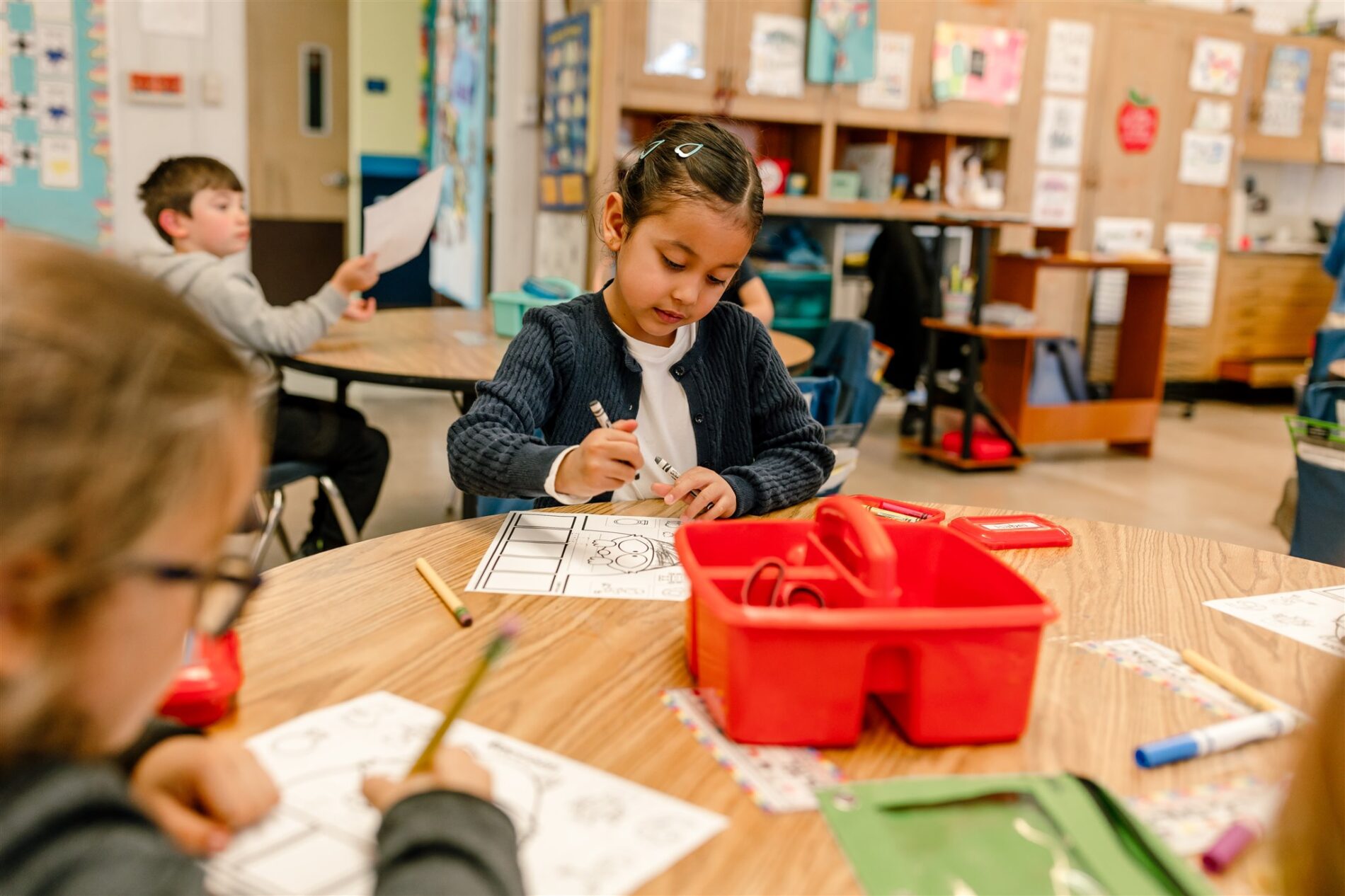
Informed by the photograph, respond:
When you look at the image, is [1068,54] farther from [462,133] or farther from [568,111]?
[462,133]

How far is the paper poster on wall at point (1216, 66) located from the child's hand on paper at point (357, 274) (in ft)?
16.9

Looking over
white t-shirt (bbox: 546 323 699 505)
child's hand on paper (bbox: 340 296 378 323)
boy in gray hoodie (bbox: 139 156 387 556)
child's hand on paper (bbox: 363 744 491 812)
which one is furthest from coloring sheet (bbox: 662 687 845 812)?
child's hand on paper (bbox: 340 296 378 323)

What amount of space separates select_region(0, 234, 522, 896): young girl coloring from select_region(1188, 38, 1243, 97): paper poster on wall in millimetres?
6422

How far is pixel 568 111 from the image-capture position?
14.1 ft

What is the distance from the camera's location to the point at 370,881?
527 millimetres

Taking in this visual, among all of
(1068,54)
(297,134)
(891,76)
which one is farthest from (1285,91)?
(297,134)

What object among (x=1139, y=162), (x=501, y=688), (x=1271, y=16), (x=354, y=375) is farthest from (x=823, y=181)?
(x=501, y=688)

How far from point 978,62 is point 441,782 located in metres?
5.26

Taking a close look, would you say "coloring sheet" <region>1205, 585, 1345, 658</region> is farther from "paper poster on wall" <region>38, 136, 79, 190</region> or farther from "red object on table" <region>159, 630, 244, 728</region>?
"paper poster on wall" <region>38, 136, 79, 190</region>

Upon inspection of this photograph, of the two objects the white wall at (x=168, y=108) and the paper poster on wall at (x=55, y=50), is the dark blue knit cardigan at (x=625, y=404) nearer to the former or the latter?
the white wall at (x=168, y=108)

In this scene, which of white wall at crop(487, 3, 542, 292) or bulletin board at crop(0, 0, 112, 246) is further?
white wall at crop(487, 3, 542, 292)

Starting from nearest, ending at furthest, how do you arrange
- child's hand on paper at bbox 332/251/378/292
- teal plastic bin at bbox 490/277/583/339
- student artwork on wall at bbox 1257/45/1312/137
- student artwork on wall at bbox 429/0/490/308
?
child's hand on paper at bbox 332/251/378/292 → teal plastic bin at bbox 490/277/583/339 → student artwork on wall at bbox 429/0/490/308 → student artwork on wall at bbox 1257/45/1312/137

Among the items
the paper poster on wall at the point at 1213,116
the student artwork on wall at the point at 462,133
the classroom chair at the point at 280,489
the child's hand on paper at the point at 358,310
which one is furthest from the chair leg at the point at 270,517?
the paper poster on wall at the point at 1213,116

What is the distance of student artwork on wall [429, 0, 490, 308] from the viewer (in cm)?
511
